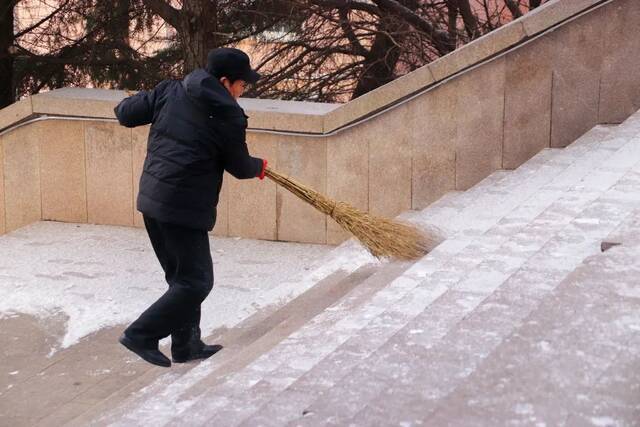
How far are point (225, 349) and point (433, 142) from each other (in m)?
2.70

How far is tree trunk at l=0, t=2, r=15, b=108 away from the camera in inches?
504

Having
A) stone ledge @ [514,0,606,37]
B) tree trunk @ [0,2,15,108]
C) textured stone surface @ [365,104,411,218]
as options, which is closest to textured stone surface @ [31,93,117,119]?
textured stone surface @ [365,104,411,218]

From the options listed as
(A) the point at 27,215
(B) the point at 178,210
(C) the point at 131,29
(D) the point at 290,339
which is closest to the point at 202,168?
(B) the point at 178,210

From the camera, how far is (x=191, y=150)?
454 centimetres

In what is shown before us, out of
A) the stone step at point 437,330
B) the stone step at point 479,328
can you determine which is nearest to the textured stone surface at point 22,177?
the stone step at point 479,328

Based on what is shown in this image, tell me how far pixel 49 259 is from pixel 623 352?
480cm

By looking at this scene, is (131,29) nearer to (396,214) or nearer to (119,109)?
(396,214)

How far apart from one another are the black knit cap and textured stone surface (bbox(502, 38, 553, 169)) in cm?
295

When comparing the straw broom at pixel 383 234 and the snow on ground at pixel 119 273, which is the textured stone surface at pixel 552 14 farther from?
the straw broom at pixel 383 234

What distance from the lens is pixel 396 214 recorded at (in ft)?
24.1

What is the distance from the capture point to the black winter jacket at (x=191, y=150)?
14.9ft

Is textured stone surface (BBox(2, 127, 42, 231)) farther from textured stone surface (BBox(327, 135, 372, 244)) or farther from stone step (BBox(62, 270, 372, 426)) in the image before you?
stone step (BBox(62, 270, 372, 426))

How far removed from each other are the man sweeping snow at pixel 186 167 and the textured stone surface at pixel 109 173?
316 centimetres

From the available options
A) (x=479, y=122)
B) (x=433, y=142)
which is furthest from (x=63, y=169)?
(x=479, y=122)
